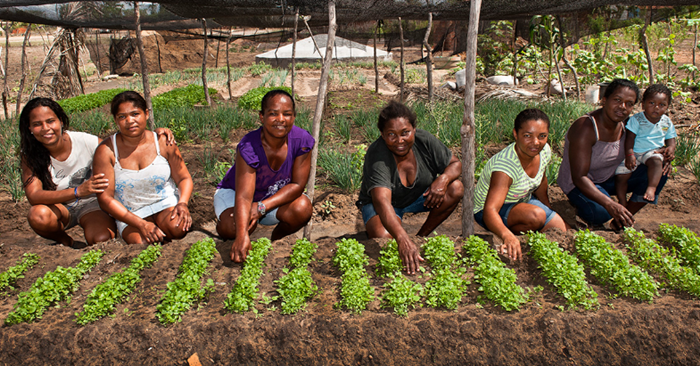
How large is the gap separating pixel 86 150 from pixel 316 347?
7.63 feet

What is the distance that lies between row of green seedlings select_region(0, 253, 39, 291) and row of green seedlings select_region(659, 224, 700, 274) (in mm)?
3835

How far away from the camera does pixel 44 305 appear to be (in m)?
2.25

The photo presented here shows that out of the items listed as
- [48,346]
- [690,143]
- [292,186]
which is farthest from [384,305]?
[690,143]

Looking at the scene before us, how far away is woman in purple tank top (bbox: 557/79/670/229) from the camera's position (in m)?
2.95

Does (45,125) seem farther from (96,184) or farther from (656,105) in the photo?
(656,105)

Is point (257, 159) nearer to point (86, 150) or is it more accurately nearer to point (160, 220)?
point (160, 220)

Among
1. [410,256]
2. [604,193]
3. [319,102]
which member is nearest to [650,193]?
[604,193]

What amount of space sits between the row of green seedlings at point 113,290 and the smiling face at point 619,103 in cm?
322

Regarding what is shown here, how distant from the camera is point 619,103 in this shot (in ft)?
9.73

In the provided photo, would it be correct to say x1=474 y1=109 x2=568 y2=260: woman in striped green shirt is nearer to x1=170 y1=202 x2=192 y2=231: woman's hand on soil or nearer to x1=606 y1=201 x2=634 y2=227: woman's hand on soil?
x1=606 y1=201 x2=634 y2=227: woman's hand on soil

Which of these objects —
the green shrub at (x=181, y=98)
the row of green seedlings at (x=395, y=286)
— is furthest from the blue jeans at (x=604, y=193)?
the green shrub at (x=181, y=98)

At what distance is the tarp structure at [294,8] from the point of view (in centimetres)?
377

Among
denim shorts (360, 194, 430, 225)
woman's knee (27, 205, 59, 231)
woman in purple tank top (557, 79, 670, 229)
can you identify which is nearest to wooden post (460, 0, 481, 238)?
denim shorts (360, 194, 430, 225)

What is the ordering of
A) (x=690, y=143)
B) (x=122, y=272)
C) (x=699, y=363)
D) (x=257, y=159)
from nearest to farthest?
(x=699, y=363)
(x=122, y=272)
(x=257, y=159)
(x=690, y=143)
